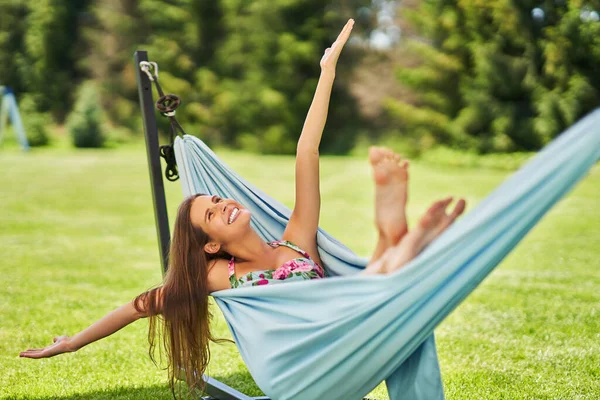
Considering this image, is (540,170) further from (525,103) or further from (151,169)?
(525,103)

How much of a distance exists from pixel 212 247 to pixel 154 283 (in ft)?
10.9

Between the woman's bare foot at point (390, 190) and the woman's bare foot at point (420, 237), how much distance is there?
4 centimetres

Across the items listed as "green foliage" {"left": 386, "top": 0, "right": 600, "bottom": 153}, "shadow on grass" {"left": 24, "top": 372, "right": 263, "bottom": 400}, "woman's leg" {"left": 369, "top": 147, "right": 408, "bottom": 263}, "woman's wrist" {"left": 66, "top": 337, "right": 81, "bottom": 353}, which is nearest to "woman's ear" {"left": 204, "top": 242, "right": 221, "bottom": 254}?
"woman's wrist" {"left": 66, "top": 337, "right": 81, "bottom": 353}

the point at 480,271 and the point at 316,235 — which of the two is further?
the point at 316,235

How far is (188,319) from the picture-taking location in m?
2.07

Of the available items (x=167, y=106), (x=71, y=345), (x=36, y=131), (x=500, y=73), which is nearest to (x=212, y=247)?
(x=71, y=345)

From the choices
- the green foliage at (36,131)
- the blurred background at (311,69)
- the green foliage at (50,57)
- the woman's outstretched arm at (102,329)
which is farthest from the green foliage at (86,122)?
the woman's outstretched arm at (102,329)

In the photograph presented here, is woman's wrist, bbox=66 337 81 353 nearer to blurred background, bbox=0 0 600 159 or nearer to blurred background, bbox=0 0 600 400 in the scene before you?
blurred background, bbox=0 0 600 400

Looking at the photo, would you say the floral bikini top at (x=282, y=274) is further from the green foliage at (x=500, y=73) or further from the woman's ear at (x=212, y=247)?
the green foliage at (x=500, y=73)

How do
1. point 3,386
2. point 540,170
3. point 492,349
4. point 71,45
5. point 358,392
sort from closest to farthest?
point 540,170 < point 358,392 < point 3,386 < point 492,349 < point 71,45

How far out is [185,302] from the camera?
2070 millimetres

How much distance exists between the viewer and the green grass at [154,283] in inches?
113

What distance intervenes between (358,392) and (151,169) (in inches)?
50.0

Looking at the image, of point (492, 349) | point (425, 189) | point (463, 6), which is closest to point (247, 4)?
point (463, 6)
